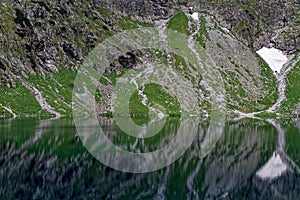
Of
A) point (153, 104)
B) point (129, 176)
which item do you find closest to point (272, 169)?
point (129, 176)

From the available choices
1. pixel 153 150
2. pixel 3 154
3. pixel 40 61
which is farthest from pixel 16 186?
pixel 40 61

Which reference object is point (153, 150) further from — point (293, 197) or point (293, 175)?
point (293, 197)

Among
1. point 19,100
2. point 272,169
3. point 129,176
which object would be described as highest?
point 19,100

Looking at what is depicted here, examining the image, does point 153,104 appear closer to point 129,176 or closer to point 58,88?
point 58,88

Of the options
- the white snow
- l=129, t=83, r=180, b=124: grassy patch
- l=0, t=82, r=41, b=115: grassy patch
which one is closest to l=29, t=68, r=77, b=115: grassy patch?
l=0, t=82, r=41, b=115: grassy patch

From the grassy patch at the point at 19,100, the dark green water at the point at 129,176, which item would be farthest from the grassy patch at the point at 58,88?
the dark green water at the point at 129,176

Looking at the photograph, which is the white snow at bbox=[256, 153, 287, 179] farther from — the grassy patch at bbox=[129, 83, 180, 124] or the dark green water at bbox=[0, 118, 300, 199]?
the grassy patch at bbox=[129, 83, 180, 124]

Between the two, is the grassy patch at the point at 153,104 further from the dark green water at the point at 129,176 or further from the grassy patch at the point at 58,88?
the dark green water at the point at 129,176
